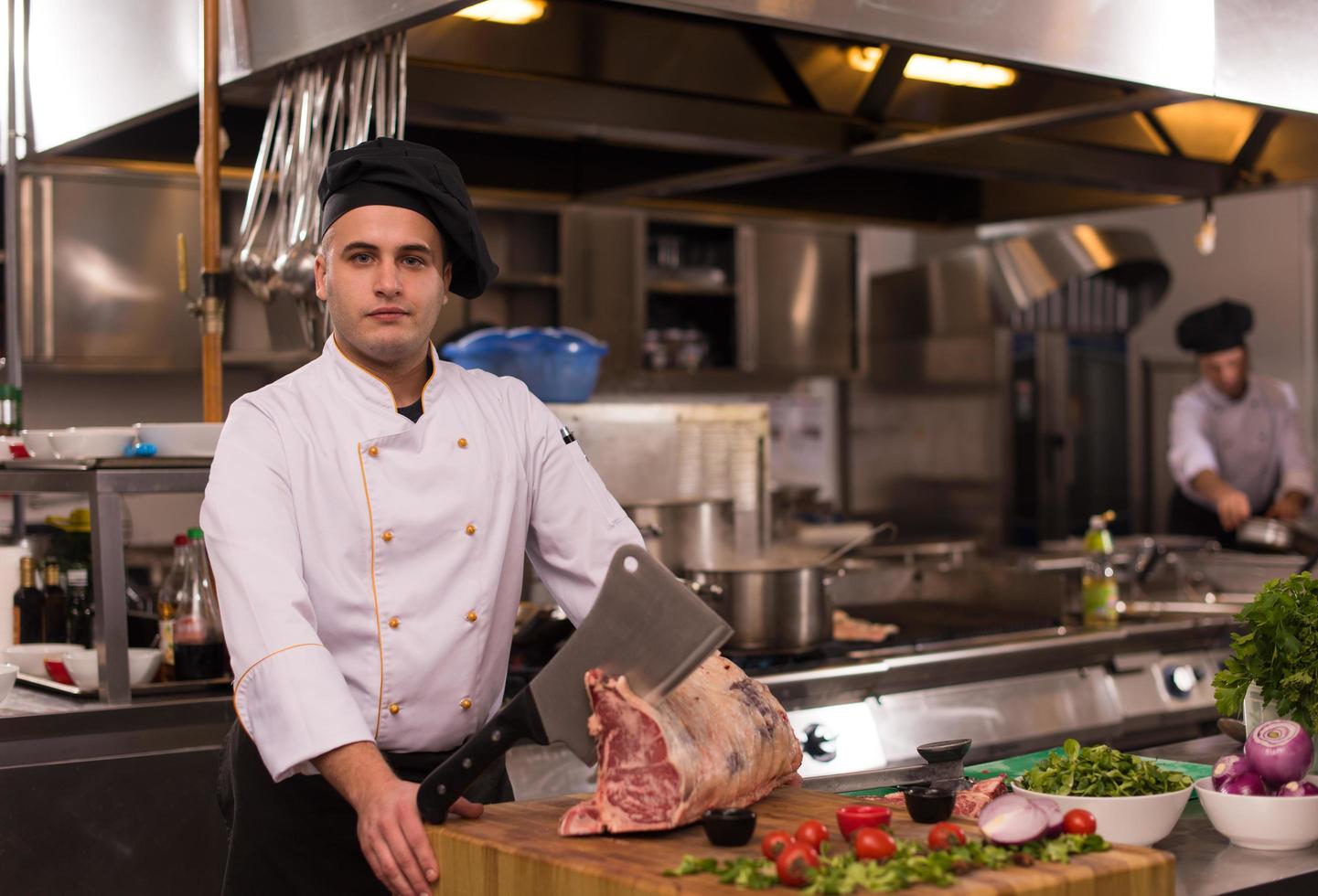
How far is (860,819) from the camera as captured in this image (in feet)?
5.66

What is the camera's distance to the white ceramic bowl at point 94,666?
2.73 m

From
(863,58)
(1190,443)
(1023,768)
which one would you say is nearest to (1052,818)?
(1023,768)

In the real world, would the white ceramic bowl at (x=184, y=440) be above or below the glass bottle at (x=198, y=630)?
above

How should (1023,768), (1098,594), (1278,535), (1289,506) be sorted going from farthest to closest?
1. (1289,506)
2. (1278,535)
3. (1098,594)
4. (1023,768)

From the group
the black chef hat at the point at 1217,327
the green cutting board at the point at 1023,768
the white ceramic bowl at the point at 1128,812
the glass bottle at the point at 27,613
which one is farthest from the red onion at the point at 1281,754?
the black chef hat at the point at 1217,327

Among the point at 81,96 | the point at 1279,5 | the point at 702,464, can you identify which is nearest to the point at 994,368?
the point at 702,464

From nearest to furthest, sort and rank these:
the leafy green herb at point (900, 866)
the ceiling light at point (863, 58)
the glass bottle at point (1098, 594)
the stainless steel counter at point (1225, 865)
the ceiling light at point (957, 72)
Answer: the leafy green herb at point (900, 866), the stainless steel counter at point (1225, 865), the ceiling light at point (957, 72), the ceiling light at point (863, 58), the glass bottle at point (1098, 594)

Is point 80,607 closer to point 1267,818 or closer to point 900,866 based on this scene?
point 900,866

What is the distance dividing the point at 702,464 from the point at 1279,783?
2.42 m

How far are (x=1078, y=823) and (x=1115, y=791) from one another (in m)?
0.24

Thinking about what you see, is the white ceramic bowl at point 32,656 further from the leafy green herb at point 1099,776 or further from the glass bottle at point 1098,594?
the glass bottle at point 1098,594

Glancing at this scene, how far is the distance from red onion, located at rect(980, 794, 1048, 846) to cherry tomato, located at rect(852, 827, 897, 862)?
12 centimetres

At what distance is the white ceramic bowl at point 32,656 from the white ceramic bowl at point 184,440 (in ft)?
1.44

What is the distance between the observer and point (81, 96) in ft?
11.6
